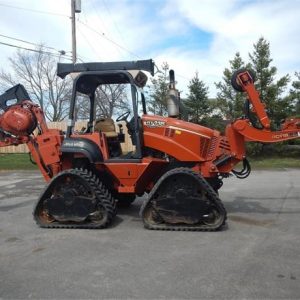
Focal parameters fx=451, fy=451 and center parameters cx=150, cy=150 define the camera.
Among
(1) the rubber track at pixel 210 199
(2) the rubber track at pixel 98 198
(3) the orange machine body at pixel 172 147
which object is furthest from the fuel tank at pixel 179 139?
(2) the rubber track at pixel 98 198

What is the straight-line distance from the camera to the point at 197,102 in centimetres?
2539

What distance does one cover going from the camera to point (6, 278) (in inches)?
203

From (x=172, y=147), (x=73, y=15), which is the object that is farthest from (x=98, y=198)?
(x=73, y=15)

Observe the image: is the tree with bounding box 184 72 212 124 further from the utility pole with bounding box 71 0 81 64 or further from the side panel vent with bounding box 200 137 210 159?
the side panel vent with bounding box 200 137 210 159

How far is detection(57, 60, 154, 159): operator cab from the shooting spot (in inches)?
305

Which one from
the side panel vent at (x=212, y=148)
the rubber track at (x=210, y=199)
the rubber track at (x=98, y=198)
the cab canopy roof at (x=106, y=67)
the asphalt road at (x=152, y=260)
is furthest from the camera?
the side panel vent at (x=212, y=148)

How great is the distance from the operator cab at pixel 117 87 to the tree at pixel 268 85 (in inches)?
657

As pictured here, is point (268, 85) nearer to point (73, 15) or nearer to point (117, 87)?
point (73, 15)

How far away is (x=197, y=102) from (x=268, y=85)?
395 centimetres

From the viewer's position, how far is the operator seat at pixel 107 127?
8.12 metres

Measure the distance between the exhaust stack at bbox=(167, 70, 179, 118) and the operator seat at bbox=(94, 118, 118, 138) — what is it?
1069 mm

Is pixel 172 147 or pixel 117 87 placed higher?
pixel 117 87

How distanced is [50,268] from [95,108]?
4.26 m

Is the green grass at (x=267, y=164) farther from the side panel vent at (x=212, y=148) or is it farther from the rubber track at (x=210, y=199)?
the rubber track at (x=210, y=199)
